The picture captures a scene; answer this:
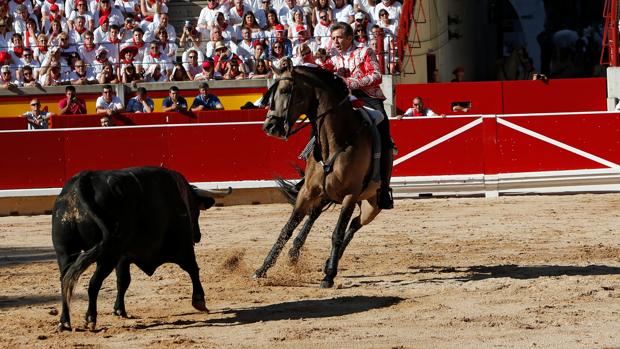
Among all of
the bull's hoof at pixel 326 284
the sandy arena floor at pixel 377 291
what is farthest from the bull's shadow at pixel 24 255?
the bull's hoof at pixel 326 284

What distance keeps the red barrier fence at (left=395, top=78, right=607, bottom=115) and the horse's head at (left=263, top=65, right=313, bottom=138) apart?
9660 mm

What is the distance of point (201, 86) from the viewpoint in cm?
1717

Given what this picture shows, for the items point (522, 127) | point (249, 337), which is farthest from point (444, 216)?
point (249, 337)

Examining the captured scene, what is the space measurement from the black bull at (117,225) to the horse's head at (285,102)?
133 cm

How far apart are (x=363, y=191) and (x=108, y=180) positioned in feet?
9.35

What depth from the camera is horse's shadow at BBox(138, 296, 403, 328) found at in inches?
308

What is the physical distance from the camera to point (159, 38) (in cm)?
1842

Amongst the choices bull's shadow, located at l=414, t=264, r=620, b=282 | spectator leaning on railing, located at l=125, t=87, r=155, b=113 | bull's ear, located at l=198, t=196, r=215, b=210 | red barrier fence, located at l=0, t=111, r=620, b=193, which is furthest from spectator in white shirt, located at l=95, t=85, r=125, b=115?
bull's ear, located at l=198, t=196, r=215, b=210

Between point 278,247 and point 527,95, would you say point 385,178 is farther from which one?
point 527,95

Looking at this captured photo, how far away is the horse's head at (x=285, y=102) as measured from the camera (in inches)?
355

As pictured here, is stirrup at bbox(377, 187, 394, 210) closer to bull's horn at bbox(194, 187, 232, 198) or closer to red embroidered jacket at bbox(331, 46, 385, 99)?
red embroidered jacket at bbox(331, 46, 385, 99)

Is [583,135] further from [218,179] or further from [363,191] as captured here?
[363,191]

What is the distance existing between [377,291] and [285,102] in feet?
5.07

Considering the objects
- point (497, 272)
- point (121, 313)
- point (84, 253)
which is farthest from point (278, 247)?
point (84, 253)
